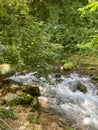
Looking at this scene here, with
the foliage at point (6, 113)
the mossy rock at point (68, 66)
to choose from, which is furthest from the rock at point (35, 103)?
the mossy rock at point (68, 66)

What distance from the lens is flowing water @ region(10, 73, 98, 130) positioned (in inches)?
302

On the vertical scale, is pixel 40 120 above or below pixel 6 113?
below

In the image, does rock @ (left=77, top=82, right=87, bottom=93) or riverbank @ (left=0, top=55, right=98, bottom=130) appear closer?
riverbank @ (left=0, top=55, right=98, bottom=130)

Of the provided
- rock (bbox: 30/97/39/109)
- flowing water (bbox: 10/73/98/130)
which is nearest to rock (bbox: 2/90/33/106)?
rock (bbox: 30/97/39/109)

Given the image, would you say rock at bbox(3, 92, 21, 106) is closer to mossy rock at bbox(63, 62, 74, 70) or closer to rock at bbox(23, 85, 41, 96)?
rock at bbox(23, 85, 41, 96)

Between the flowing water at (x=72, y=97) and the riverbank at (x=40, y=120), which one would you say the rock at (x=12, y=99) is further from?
the flowing water at (x=72, y=97)

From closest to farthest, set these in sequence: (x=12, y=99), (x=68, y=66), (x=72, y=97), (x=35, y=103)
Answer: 1. (x=12, y=99)
2. (x=35, y=103)
3. (x=72, y=97)
4. (x=68, y=66)

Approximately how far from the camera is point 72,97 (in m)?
8.96

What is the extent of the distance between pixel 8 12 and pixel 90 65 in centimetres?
777

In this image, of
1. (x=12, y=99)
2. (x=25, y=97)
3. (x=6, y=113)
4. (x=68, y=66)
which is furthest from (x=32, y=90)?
(x=68, y=66)

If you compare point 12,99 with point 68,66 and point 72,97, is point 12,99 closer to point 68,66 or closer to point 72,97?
point 72,97

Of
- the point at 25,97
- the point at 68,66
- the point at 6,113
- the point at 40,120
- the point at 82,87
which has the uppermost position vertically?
the point at 6,113

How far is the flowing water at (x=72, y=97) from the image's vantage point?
7.66 meters

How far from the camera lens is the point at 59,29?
1569cm
